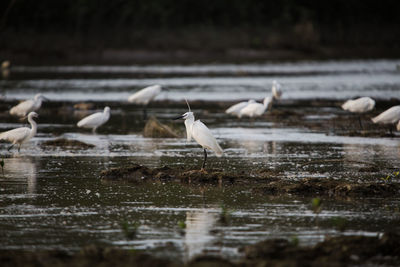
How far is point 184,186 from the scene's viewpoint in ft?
36.6

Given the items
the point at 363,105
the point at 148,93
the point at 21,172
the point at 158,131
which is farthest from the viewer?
the point at 148,93

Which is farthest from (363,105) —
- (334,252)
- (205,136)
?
(334,252)

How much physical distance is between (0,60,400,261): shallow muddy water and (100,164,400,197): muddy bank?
0.24 metres

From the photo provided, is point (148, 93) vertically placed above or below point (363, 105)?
above

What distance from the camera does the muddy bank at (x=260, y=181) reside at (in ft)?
33.5

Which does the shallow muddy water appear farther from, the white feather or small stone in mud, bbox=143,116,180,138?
the white feather

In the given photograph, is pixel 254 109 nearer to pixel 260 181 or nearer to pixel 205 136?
pixel 205 136

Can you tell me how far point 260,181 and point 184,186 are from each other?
1228 mm

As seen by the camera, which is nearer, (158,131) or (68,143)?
(68,143)

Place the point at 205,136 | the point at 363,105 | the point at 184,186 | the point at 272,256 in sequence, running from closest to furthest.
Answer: the point at 272,256 → the point at 184,186 → the point at 205,136 → the point at 363,105

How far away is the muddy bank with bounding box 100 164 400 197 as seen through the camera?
10.2m

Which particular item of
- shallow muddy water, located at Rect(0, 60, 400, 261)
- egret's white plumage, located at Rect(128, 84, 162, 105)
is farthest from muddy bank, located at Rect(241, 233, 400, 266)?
egret's white plumage, located at Rect(128, 84, 162, 105)

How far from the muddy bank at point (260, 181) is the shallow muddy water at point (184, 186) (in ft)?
0.78

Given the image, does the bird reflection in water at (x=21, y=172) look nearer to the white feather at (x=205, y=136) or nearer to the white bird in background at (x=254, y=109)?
the white feather at (x=205, y=136)
